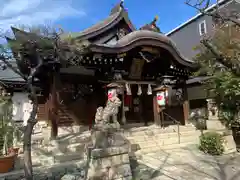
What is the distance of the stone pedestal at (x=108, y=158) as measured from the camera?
14.8 feet

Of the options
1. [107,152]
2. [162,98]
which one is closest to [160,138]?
[162,98]

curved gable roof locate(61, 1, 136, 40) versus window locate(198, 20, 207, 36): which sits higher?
window locate(198, 20, 207, 36)

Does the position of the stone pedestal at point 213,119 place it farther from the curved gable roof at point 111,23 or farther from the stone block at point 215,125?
the curved gable roof at point 111,23

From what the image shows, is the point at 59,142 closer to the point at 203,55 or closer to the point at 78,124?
the point at 78,124

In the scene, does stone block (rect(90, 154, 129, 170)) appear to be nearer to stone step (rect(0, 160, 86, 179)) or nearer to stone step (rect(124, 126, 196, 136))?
stone step (rect(0, 160, 86, 179))

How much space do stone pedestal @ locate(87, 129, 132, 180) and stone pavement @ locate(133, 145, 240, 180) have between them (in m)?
0.65

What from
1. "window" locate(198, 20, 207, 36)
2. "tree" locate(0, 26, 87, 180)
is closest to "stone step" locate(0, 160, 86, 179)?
"tree" locate(0, 26, 87, 180)

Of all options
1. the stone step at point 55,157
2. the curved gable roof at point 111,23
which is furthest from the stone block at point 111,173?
the curved gable roof at point 111,23

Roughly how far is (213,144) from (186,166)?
2082 mm

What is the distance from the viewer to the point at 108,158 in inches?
183

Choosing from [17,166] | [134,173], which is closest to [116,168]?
[134,173]

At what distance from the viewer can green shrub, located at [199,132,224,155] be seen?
7.11 meters

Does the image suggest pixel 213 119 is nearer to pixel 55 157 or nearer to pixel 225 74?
pixel 225 74

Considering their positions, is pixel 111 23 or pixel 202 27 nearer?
pixel 111 23
